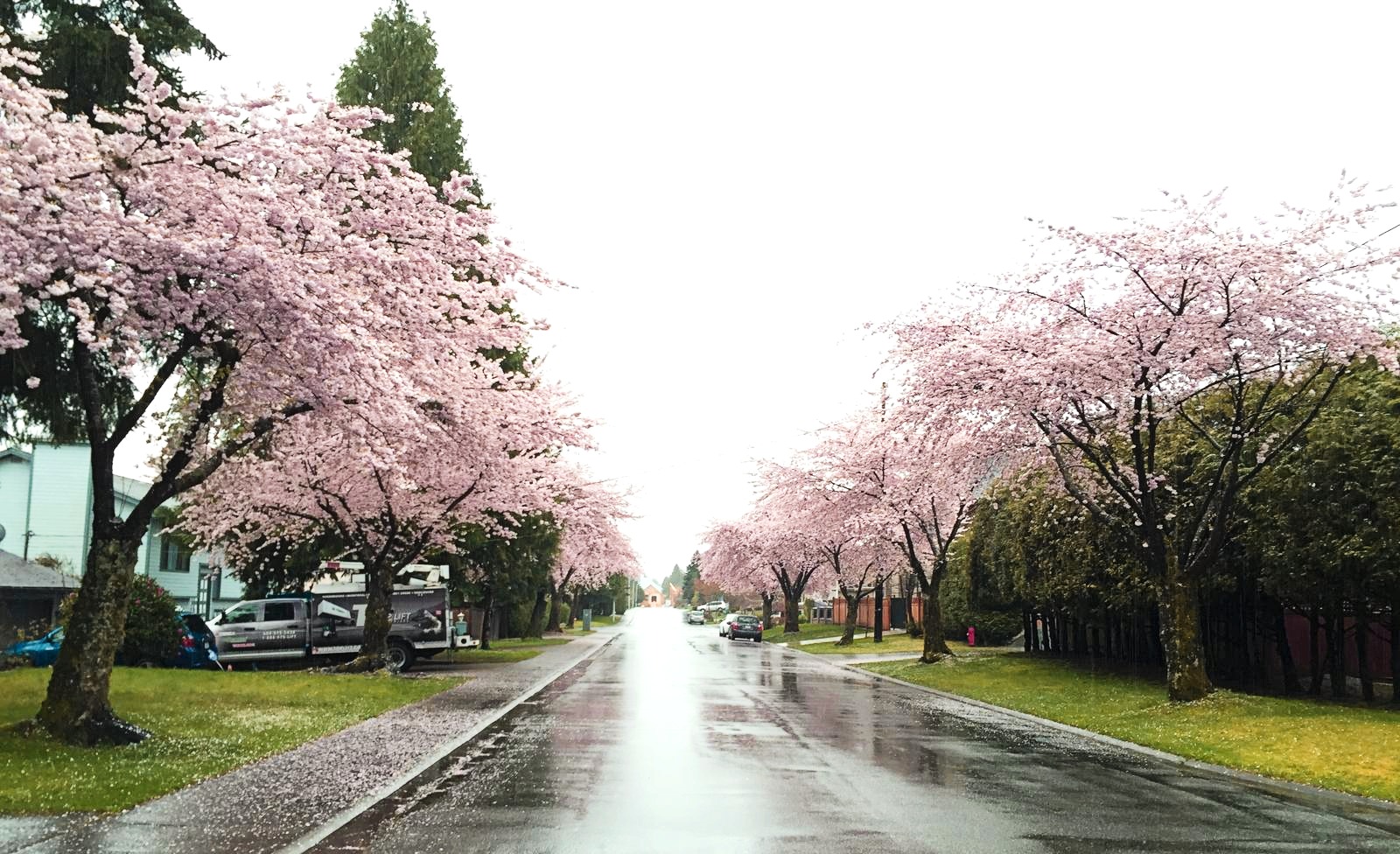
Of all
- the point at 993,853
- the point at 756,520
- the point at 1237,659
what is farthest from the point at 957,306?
the point at 756,520

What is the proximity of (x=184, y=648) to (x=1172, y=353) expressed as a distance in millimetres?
22244

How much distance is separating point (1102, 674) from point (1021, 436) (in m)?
9.48

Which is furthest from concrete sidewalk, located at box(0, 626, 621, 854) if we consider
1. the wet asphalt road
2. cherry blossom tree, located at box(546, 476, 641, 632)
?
cherry blossom tree, located at box(546, 476, 641, 632)

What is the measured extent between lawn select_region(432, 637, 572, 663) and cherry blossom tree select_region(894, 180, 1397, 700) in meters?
18.3

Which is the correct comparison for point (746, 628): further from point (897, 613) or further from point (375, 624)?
point (375, 624)

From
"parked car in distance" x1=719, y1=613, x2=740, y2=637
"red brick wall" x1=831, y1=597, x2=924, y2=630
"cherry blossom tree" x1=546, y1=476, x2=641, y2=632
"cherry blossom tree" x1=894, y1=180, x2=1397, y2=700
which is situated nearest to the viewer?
"cherry blossom tree" x1=894, y1=180, x2=1397, y2=700

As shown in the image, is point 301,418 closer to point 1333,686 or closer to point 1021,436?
point 1021,436

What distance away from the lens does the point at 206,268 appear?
39.5ft

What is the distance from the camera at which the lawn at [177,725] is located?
32.1 ft

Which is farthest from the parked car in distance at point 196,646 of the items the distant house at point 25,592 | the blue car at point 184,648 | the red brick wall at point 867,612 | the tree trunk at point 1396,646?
the red brick wall at point 867,612

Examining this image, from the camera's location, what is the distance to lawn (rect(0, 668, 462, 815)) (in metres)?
9.77

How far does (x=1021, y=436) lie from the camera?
71.5 feet

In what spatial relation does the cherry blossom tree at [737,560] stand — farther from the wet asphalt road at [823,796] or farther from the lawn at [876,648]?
the wet asphalt road at [823,796]

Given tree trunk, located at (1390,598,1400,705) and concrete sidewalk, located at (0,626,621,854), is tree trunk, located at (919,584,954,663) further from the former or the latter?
concrete sidewalk, located at (0,626,621,854)
